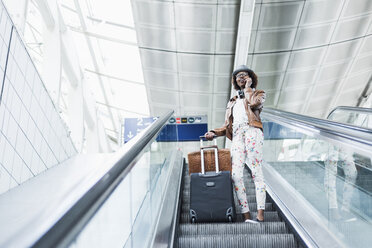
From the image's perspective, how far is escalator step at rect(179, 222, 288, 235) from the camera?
3035mm

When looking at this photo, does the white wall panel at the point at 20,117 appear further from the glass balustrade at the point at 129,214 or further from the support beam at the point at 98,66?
the support beam at the point at 98,66

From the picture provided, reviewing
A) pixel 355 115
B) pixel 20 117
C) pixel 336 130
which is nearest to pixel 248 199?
pixel 336 130

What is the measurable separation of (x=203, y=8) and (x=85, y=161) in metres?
4.76

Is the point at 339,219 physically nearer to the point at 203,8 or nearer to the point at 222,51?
the point at 203,8

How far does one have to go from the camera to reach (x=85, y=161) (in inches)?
298

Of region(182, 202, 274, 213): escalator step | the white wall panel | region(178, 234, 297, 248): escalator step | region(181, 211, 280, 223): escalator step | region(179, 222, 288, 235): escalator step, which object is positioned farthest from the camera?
the white wall panel

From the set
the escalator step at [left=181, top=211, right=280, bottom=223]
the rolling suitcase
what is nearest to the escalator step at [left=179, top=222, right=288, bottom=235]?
the rolling suitcase

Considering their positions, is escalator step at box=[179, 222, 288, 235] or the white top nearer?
escalator step at box=[179, 222, 288, 235]

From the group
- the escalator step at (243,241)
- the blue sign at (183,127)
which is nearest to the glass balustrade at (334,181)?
the escalator step at (243,241)

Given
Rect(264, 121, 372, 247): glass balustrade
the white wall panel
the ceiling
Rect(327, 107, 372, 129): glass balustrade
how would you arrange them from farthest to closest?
the ceiling
Rect(327, 107, 372, 129): glass balustrade
the white wall panel
Rect(264, 121, 372, 247): glass balustrade

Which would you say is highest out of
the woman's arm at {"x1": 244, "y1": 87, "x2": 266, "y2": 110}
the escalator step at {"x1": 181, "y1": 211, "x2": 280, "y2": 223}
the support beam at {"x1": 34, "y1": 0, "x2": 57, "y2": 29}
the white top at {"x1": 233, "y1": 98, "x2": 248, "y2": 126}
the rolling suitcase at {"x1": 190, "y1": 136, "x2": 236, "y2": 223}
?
the support beam at {"x1": 34, "y1": 0, "x2": 57, "y2": 29}

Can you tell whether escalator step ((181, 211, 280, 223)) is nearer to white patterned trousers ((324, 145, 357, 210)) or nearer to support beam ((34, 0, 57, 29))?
white patterned trousers ((324, 145, 357, 210))

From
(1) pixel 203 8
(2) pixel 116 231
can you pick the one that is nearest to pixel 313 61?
(1) pixel 203 8

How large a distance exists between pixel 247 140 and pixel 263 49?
6.47 m
